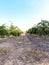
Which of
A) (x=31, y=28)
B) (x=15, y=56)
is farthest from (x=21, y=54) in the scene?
(x=31, y=28)

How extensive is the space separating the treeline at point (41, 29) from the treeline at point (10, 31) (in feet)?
2.95

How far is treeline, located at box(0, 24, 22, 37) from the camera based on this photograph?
9727mm

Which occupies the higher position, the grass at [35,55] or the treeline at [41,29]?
the treeline at [41,29]

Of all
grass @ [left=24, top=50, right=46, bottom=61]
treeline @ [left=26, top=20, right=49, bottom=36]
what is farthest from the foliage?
grass @ [left=24, top=50, right=46, bottom=61]

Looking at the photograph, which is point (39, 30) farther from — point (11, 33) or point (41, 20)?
point (11, 33)

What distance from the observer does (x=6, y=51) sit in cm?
482

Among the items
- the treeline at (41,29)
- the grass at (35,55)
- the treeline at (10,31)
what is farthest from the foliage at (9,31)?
the grass at (35,55)

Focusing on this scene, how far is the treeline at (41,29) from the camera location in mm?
9406

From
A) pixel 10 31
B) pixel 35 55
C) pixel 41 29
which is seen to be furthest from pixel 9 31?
pixel 35 55

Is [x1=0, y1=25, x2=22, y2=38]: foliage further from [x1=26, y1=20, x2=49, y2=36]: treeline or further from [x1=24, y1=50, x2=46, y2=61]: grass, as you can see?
[x1=24, y1=50, x2=46, y2=61]: grass

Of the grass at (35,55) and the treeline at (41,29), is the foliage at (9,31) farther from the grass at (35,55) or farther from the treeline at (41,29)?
the grass at (35,55)

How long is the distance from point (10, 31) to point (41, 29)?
6.78 ft

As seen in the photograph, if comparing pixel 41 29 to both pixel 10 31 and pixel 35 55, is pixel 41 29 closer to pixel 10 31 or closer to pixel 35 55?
pixel 10 31

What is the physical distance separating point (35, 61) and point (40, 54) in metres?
0.60
